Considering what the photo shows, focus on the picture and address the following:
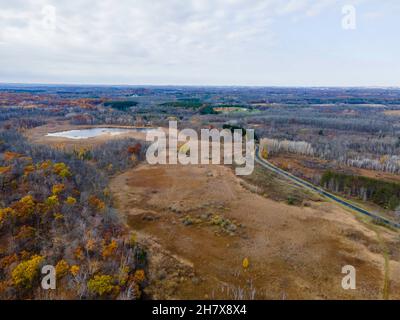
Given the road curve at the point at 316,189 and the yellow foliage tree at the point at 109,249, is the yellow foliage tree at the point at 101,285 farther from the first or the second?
the road curve at the point at 316,189

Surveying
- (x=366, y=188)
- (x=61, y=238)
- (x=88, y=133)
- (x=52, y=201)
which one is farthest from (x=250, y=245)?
(x=88, y=133)

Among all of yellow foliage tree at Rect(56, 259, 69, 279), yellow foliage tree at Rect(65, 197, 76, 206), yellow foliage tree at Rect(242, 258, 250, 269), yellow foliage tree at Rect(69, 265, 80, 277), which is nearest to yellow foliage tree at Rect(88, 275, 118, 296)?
yellow foliage tree at Rect(69, 265, 80, 277)

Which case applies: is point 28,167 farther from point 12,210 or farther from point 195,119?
point 195,119

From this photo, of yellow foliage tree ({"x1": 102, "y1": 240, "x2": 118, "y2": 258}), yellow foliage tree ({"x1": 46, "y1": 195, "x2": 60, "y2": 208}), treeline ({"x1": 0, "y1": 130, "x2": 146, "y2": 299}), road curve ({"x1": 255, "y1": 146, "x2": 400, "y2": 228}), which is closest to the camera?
treeline ({"x1": 0, "y1": 130, "x2": 146, "y2": 299})

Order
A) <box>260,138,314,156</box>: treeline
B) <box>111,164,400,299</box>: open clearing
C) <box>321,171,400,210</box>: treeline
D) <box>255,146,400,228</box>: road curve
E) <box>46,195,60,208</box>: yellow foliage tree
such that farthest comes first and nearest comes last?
<box>260,138,314,156</box>: treeline
<box>321,171,400,210</box>: treeline
<box>255,146,400,228</box>: road curve
<box>46,195,60,208</box>: yellow foliage tree
<box>111,164,400,299</box>: open clearing

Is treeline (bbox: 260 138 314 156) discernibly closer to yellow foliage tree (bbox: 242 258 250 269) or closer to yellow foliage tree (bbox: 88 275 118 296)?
yellow foliage tree (bbox: 242 258 250 269)
